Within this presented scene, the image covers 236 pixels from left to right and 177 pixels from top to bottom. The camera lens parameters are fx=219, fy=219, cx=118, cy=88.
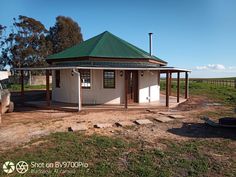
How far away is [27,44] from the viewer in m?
37.2

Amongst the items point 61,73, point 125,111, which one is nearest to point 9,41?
point 61,73

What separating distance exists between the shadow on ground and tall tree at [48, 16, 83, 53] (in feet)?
130

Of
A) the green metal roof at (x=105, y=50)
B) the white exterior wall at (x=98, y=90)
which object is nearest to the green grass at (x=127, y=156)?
the white exterior wall at (x=98, y=90)

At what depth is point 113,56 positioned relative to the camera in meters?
14.3

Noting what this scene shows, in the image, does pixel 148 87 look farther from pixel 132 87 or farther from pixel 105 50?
pixel 105 50

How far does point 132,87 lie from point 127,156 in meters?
9.45

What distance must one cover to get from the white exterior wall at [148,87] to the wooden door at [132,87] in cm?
28

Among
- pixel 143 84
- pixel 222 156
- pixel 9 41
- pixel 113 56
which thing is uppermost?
pixel 9 41

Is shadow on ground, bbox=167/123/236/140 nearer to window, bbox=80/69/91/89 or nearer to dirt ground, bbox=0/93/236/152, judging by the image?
dirt ground, bbox=0/93/236/152

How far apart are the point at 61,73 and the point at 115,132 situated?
8.76 metres

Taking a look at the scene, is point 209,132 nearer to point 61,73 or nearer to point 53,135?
point 53,135

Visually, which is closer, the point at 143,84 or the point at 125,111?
the point at 125,111

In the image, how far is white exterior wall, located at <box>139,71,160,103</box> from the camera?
49.4 ft

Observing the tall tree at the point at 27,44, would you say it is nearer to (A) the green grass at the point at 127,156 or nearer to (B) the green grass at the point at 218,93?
(B) the green grass at the point at 218,93
